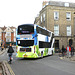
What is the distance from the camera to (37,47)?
1648 centimetres

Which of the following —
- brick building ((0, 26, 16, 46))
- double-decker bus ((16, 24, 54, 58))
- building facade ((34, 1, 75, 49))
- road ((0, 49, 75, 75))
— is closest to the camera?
road ((0, 49, 75, 75))

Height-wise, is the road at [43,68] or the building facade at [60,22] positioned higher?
the building facade at [60,22]

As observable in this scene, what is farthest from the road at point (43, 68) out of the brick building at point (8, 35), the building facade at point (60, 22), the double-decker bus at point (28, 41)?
the brick building at point (8, 35)

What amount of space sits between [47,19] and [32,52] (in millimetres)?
19250

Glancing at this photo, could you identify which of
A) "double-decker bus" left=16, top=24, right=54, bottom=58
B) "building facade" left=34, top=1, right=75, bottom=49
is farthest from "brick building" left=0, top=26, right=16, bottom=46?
"double-decker bus" left=16, top=24, right=54, bottom=58

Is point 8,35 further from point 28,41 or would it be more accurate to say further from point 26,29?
point 28,41

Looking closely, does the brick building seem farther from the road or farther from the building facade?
the road

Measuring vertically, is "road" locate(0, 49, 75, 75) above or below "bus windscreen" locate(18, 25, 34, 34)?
below

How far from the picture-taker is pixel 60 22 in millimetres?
35062

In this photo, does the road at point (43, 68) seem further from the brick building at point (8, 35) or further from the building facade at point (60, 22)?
the brick building at point (8, 35)

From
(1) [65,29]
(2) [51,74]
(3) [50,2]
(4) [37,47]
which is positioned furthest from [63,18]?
(2) [51,74]

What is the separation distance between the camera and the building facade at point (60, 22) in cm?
3441

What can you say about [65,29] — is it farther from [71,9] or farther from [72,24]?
[71,9]

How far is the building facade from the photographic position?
113 feet
